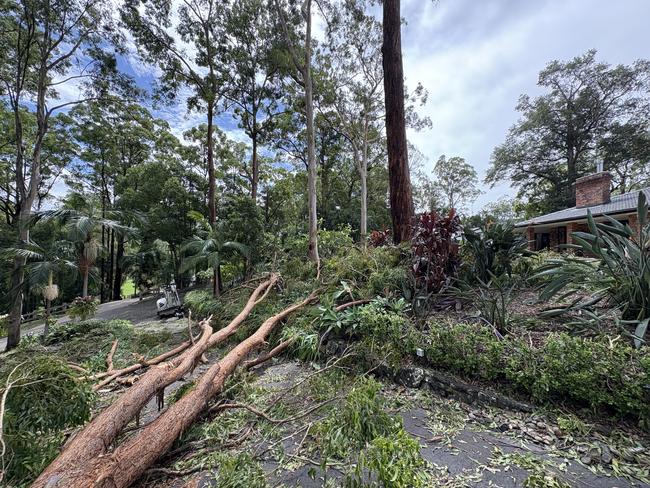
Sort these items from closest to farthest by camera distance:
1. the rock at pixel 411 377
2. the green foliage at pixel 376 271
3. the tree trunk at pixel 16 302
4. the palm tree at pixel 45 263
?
the rock at pixel 411 377
the green foliage at pixel 376 271
the palm tree at pixel 45 263
the tree trunk at pixel 16 302

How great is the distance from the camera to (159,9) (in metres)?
8.16

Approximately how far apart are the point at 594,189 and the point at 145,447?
53.6 feet

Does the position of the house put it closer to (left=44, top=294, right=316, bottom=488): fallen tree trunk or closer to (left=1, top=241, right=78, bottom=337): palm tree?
(left=44, top=294, right=316, bottom=488): fallen tree trunk

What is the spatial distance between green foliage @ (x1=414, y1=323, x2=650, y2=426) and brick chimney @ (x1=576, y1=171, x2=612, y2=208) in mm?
13335

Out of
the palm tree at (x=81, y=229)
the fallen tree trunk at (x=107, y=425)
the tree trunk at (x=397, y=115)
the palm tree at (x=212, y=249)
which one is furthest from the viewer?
the palm tree at (x=212, y=249)

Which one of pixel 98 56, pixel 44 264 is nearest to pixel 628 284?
pixel 44 264

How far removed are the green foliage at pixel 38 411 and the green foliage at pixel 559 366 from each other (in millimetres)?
2735

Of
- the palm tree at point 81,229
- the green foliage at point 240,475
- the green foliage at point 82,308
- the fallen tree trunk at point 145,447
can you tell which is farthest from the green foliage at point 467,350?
the green foliage at point 82,308

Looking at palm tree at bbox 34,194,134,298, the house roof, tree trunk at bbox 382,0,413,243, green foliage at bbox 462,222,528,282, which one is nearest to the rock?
green foliage at bbox 462,222,528,282

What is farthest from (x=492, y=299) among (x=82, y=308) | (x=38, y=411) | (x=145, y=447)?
(x=82, y=308)

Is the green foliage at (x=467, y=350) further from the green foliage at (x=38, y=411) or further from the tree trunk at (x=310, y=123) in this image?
the tree trunk at (x=310, y=123)

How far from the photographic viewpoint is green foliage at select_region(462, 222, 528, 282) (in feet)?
11.5

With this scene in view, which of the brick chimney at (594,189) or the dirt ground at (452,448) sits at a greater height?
the brick chimney at (594,189)

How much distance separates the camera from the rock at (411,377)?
238 cm
